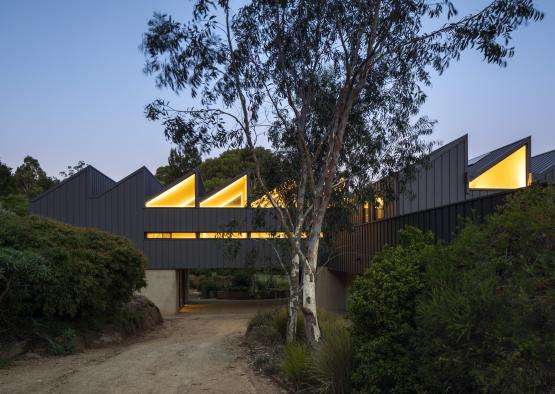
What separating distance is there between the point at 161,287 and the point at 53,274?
16.1 m

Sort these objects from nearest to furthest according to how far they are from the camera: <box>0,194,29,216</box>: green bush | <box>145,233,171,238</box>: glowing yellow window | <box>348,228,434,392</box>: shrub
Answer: <box>348,228,434,392</box>: shrub → <box>145,233,171,238</box>: glowing yellow window → <box>0,194,29,216</box>: green bush

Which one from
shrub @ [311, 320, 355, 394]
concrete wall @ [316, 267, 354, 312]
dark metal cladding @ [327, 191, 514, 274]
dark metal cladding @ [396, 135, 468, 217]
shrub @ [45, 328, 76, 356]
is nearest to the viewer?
shrub @ [311, 320, 355, 394]

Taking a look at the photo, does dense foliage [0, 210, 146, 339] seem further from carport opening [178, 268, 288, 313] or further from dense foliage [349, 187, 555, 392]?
carport opening [178, 268, 288, 313]

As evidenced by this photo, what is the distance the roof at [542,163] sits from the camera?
20.9 metres

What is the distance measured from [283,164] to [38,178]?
54.1 metres

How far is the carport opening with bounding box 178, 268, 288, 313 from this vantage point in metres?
34.6

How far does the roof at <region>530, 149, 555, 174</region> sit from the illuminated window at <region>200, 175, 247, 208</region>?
1346 cm

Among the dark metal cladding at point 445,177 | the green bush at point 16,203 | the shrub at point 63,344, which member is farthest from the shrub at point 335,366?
the green bush at point 16,203

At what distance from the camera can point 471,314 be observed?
4562 mm

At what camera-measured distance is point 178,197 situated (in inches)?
1116

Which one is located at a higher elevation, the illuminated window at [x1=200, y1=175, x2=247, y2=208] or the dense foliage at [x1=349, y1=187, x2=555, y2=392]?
the illuminated window at [x1=200, y1=175, x2=247, y2=208]

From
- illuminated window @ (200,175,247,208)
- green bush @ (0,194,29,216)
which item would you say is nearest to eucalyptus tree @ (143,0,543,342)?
illuminated window @ (200,175,247,208)

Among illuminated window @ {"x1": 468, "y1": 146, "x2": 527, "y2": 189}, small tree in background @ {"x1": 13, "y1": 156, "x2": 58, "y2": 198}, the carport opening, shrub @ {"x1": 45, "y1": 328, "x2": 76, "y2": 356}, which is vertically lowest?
the carport opening

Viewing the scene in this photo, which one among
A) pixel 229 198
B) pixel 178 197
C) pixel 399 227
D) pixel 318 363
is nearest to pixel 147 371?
pixel 318 363
